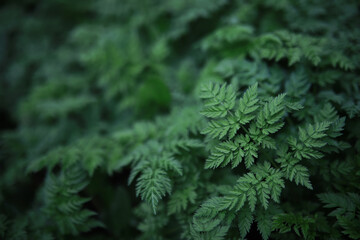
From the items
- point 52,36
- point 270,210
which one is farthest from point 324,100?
point 52,36

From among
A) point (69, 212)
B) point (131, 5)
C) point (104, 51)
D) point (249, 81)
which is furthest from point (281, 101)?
point (131, 5)

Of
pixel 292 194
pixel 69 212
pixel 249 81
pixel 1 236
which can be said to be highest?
pixel 249 81

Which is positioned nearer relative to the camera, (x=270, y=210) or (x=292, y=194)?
(x=270, y=210)

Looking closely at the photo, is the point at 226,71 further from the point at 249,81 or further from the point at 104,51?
the point at 104,51

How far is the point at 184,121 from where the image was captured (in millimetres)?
2500

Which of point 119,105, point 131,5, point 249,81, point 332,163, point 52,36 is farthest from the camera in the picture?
point 52,36

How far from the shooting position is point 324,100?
7.44ft

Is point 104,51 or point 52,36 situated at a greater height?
point 52,36

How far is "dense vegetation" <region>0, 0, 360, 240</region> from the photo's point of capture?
74.2 inches

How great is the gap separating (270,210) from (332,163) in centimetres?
71

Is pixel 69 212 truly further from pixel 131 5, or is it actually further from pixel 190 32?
pixel 131 5

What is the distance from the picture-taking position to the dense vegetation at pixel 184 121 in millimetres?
1886

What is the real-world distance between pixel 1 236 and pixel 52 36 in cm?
388

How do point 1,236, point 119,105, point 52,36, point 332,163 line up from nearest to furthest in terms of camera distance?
1. point 332,163
2. point 1,236
3. point 119,105
4. point 52,36
